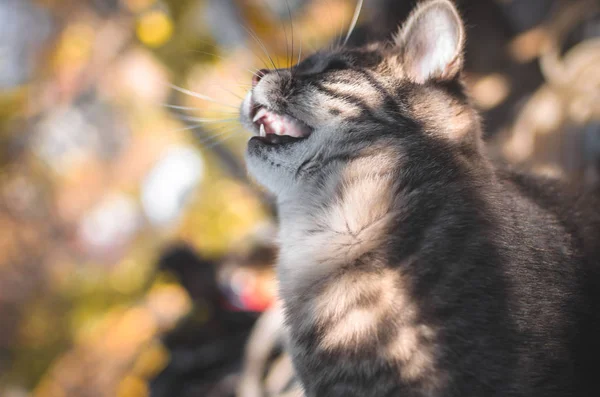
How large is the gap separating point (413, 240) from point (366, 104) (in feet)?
0.58

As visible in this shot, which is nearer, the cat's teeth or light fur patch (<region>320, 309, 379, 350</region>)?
light fur patch (<region>320, 309, 379, 350</region>)

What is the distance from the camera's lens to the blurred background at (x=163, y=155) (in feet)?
3.63

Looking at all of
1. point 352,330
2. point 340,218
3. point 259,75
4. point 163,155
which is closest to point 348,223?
point 340,218

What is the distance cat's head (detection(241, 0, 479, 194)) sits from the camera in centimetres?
62

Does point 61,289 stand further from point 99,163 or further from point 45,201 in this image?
point 99,163

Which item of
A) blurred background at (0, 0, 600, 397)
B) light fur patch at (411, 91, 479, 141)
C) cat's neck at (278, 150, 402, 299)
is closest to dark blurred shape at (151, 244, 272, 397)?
blurred background at (0, 0, 600, 397)

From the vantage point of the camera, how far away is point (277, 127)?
70 cm

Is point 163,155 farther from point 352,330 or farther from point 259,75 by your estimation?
point 352,330

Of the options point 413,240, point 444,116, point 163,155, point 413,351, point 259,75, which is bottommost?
point 413,351

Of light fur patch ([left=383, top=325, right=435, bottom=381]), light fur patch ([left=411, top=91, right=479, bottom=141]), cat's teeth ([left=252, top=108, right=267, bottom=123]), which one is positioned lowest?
light fur patch ([left=383, top=325, right=435, bottom=381])

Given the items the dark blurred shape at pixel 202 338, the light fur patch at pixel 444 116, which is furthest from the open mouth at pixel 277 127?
the dark blurred shape at pixel 202 338

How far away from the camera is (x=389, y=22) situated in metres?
1.16

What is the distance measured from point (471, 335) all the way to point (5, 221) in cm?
184

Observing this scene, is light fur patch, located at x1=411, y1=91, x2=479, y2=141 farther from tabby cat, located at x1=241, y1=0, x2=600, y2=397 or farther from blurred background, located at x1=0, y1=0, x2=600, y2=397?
blurred background, located at x1=0, y1=0, x2=600, y2=397
